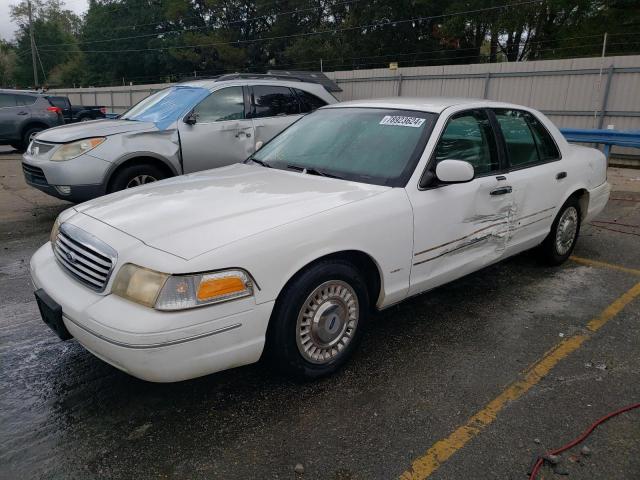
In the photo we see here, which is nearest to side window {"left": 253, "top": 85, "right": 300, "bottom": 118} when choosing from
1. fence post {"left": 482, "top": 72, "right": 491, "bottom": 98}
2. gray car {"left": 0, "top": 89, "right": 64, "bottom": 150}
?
fence post {"left": 482, "top": 72, "right": 491, "bottom": 98}

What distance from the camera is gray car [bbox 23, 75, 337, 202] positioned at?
5895 mm

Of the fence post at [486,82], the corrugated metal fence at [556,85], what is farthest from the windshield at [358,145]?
the fence post at [486,82]

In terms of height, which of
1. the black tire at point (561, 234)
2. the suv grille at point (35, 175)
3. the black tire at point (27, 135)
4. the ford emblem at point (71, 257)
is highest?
the ford emblem at point (71, 257)

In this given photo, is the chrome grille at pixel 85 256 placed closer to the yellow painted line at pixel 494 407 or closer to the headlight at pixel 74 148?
the yellow painted line at pixel 494 407

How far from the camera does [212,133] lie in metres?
6.51

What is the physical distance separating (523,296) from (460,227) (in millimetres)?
1212

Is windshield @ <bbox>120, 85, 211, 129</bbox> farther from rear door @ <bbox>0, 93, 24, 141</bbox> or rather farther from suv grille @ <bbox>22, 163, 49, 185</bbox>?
rear door @ <bbox>0, 93, 24, 141</bbox>

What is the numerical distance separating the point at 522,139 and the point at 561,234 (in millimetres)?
1107

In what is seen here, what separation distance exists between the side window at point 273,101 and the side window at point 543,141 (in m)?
3.58

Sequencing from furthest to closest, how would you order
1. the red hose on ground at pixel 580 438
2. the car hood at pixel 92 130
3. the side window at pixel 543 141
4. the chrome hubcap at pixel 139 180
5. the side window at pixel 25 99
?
1. the side window at pixel 25 99
2. the chrome hubcap at pixel 139 180
3. the car hood at pixel 92 130
4. the side window at pixel 543 141
5. the red hose on ground at pixel 580 438

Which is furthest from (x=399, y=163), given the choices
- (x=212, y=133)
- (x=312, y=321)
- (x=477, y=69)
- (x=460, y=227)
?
(x=477, y=69)

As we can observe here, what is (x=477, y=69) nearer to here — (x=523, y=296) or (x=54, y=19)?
(x=523, y=296)

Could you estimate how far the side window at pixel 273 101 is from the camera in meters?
6.92

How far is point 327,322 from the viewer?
294 centimetres
